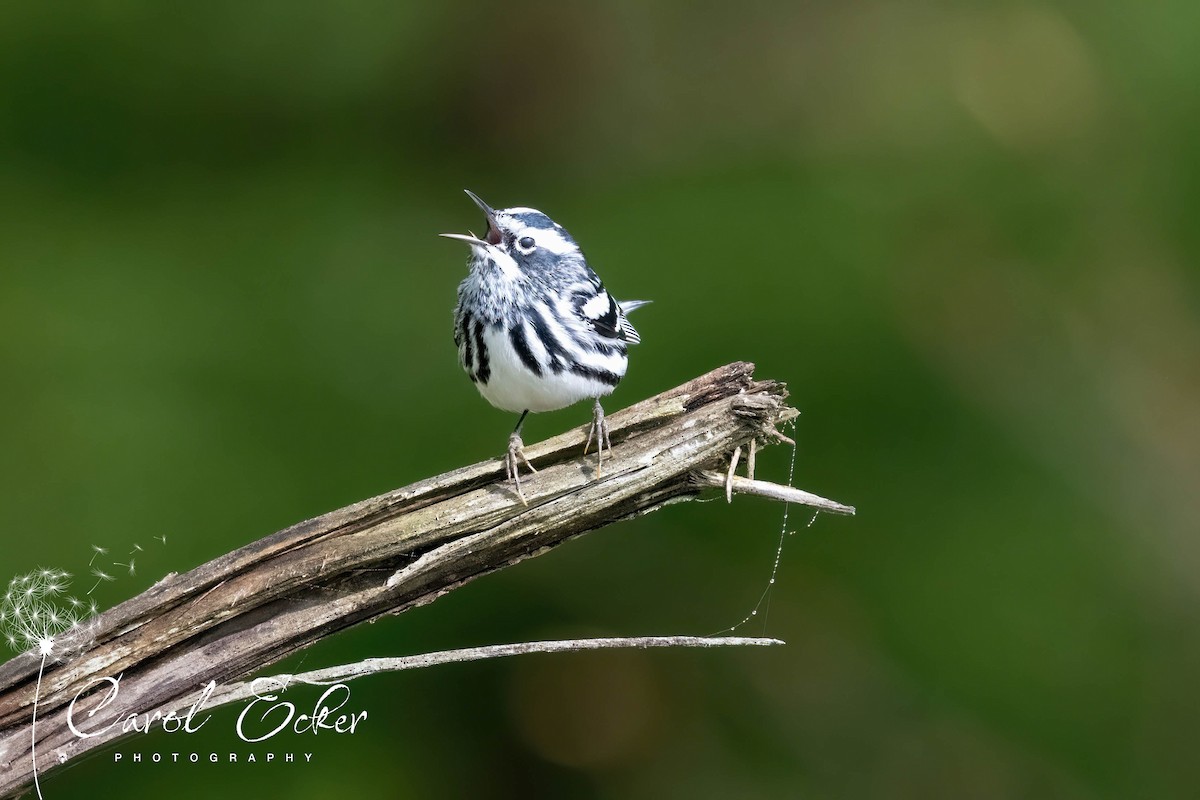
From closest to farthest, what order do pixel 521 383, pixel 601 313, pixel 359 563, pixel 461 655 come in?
pixel 461 655 < pixel 359 563 < pixel 521 383 < pixel 601 313

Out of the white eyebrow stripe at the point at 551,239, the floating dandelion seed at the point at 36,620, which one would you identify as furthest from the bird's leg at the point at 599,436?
the floating dandelion seed at the point at 36,620

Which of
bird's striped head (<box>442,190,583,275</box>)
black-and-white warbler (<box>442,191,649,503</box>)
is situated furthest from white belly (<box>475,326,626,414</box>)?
bird's striped head (<box>442,190,583,275</box>)

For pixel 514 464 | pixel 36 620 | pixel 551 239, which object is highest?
pixel 551 239

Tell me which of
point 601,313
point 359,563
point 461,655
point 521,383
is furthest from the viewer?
point 601,313

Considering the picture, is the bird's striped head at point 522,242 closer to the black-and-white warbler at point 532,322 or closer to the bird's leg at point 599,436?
the black-and-white warbler at point 532,322

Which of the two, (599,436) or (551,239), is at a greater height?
(551,239)

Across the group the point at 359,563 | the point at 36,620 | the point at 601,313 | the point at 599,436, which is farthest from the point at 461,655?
the point at 601,313

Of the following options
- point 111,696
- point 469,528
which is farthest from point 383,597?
point 111,696

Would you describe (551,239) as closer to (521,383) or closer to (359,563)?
(521,383)
